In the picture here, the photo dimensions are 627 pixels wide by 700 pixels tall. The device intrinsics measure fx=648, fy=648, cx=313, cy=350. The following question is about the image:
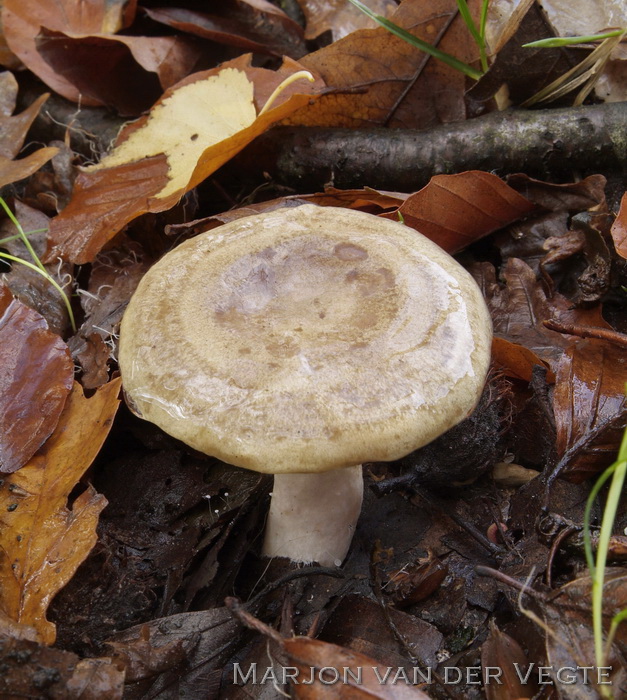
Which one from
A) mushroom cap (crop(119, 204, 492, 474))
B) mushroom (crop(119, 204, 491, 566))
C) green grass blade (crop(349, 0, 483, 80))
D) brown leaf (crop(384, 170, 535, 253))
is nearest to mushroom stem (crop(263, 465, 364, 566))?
mushroom (crop(119, 204, 491, 566))

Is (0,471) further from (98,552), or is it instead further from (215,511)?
(215,511)

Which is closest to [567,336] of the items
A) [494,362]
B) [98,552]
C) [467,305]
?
[494,362]

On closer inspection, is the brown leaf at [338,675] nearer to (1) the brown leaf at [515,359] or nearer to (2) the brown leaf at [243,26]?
(1) the brown leaf at [515,359]

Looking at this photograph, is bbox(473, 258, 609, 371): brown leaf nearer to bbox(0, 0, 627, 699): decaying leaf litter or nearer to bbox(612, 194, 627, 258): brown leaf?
bbox(0, 0, 627, 699): decaying leaf litter

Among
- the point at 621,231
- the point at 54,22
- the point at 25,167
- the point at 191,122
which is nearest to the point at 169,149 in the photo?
the point at 191,122

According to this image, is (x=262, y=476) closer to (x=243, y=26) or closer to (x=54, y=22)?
(x=243, y=26)

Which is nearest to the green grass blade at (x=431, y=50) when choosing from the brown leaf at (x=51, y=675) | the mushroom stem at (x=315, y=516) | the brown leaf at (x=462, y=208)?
the brown leaf at (x=462, y=208)
